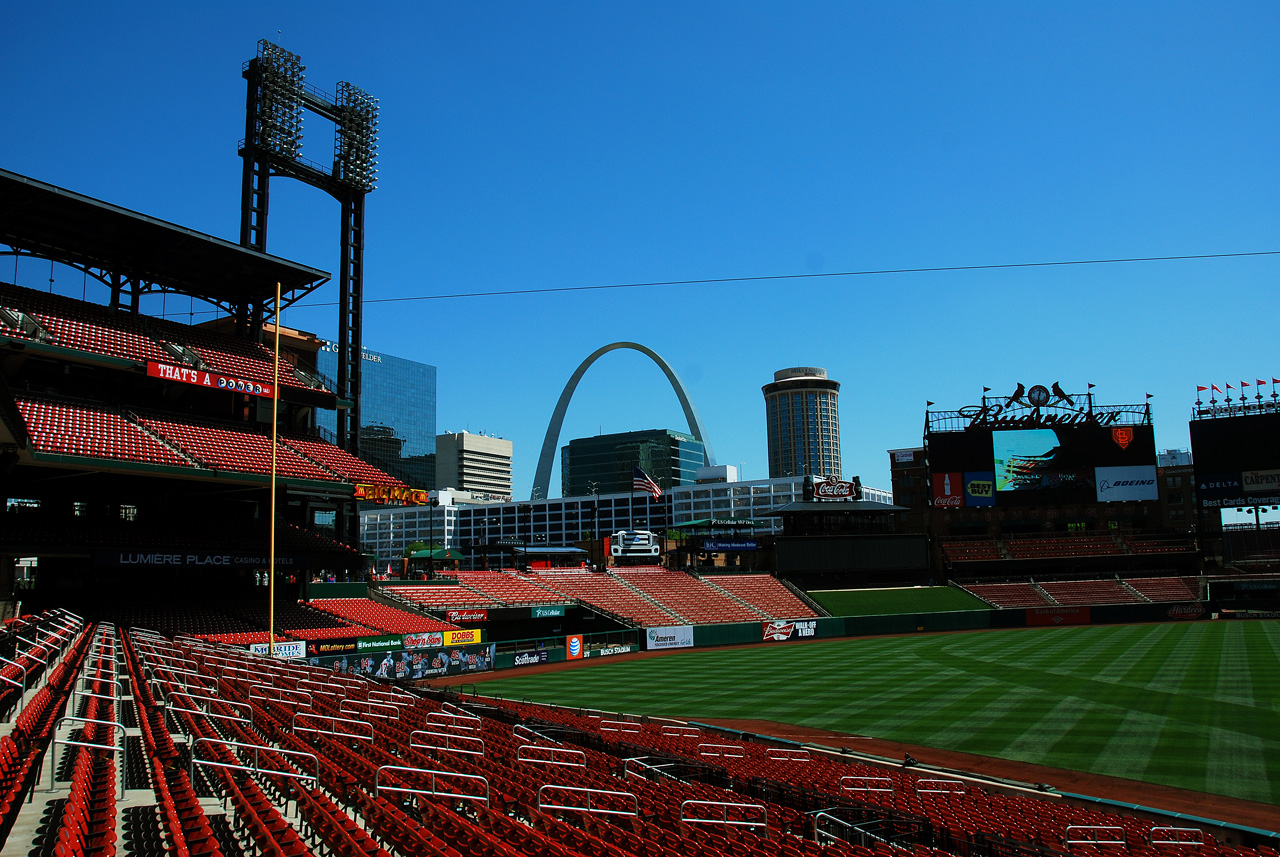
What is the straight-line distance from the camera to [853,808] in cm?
1316

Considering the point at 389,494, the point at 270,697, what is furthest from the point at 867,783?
the point at 389,494

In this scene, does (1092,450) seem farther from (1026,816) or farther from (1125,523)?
(1026,816)

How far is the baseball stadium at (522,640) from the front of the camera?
10.9 metres

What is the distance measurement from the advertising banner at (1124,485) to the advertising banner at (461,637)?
5086cm

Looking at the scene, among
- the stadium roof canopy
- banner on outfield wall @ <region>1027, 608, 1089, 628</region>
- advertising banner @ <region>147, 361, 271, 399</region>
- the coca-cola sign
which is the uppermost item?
the stadium roof canopy

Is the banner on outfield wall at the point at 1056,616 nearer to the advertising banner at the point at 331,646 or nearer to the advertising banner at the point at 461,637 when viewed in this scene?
the advertising banner at the point at 461,637

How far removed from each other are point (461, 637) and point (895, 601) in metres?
34.8

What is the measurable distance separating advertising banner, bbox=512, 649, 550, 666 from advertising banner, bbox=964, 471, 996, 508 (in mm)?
40919

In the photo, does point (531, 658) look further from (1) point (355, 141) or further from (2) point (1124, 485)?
(2) point (1124, 485)

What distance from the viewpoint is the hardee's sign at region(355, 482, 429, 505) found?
3822cm

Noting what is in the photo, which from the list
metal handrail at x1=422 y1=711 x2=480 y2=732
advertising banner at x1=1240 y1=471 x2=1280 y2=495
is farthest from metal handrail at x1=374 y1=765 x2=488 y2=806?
advertising banner at x1=1240 y1=471 x2=1280 y2=495

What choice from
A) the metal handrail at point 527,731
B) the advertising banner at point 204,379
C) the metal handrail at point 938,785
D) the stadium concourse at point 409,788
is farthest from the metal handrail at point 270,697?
the advertising banner at point 204,379

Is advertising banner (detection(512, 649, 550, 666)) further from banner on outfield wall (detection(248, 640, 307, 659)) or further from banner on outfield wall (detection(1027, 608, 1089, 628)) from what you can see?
banner on outfield wall (detection(1027, 608, 1089, 628))

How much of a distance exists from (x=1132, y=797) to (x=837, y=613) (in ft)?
144
